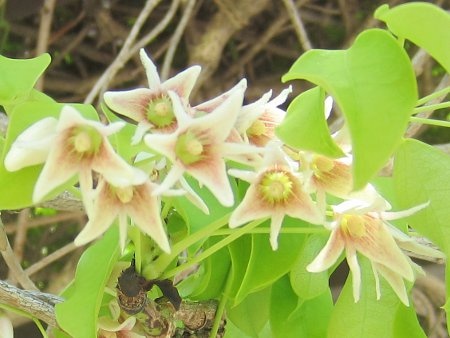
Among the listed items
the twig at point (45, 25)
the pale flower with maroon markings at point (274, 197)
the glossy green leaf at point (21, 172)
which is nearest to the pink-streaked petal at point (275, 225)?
the pale flower with maroon markings at point (274, 197)

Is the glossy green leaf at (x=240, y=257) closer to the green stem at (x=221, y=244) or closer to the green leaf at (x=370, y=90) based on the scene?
the green stem at (x=221, y=244)

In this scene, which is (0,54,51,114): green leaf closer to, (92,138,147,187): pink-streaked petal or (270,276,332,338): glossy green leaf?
(92,138,147,187): pink-streaked petal

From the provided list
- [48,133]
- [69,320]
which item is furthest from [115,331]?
[48,133]

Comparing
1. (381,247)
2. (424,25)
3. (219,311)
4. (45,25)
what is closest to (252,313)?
(219,311)

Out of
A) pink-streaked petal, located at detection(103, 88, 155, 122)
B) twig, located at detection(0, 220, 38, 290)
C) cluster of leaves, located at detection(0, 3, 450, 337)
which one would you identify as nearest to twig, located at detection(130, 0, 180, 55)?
twig, located at detection(0, 220, 38, 290)

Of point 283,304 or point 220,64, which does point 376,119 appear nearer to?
point 283,304

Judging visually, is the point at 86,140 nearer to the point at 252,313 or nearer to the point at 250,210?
the point at 250,210

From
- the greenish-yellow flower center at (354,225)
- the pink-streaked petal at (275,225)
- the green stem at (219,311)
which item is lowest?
the green stem at (219,311)
